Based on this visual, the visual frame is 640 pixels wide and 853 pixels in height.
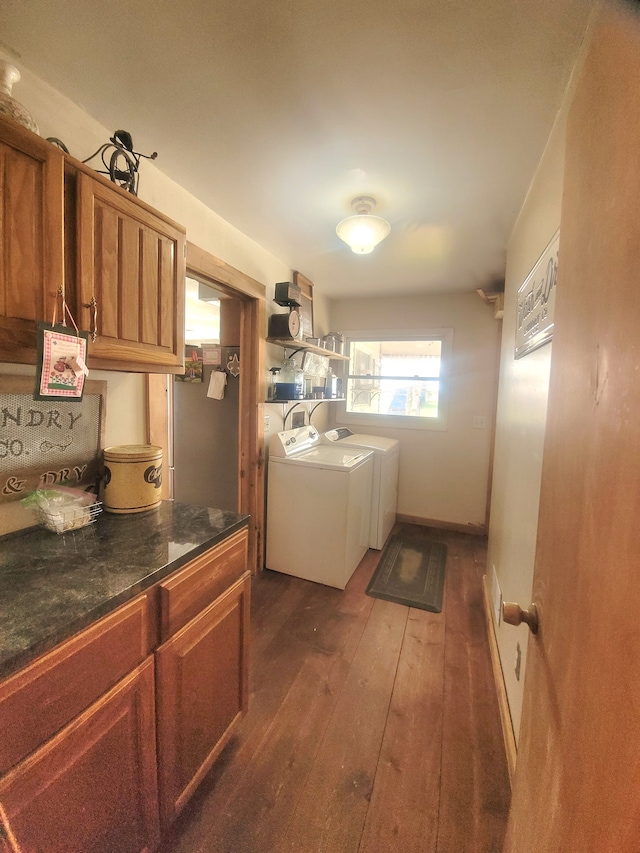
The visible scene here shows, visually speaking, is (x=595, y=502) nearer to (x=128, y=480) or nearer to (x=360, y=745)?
(x=128, y=480)

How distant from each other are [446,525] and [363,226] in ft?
9.41

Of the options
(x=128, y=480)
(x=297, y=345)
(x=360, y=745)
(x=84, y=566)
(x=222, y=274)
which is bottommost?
(x=360, y=745)

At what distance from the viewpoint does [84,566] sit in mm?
933

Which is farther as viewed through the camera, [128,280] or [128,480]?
[128,480]

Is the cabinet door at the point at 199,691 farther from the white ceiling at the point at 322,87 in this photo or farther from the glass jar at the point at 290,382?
the white ceiling at the point at 322,87

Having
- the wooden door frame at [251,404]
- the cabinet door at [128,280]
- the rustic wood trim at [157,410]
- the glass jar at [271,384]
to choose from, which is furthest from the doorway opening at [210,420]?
the cabinet door at [128,280]

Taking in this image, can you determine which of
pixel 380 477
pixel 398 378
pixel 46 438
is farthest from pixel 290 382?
pixel 46 438

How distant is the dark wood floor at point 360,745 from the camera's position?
1.09 meters

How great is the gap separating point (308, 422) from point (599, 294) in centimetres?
277

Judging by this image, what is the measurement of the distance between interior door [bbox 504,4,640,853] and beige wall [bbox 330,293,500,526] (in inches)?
110

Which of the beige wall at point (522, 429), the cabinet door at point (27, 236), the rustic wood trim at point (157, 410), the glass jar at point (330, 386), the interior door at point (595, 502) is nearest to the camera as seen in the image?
the interior door at point (595, 502)

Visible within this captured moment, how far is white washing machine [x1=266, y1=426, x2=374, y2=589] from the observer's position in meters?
2.34

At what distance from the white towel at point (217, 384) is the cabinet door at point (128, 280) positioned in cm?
117

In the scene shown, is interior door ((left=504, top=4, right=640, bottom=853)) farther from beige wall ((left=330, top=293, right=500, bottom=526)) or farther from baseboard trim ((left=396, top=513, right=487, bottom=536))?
baseboard trim ((left=396, top=513, right=487, bottom=536))
